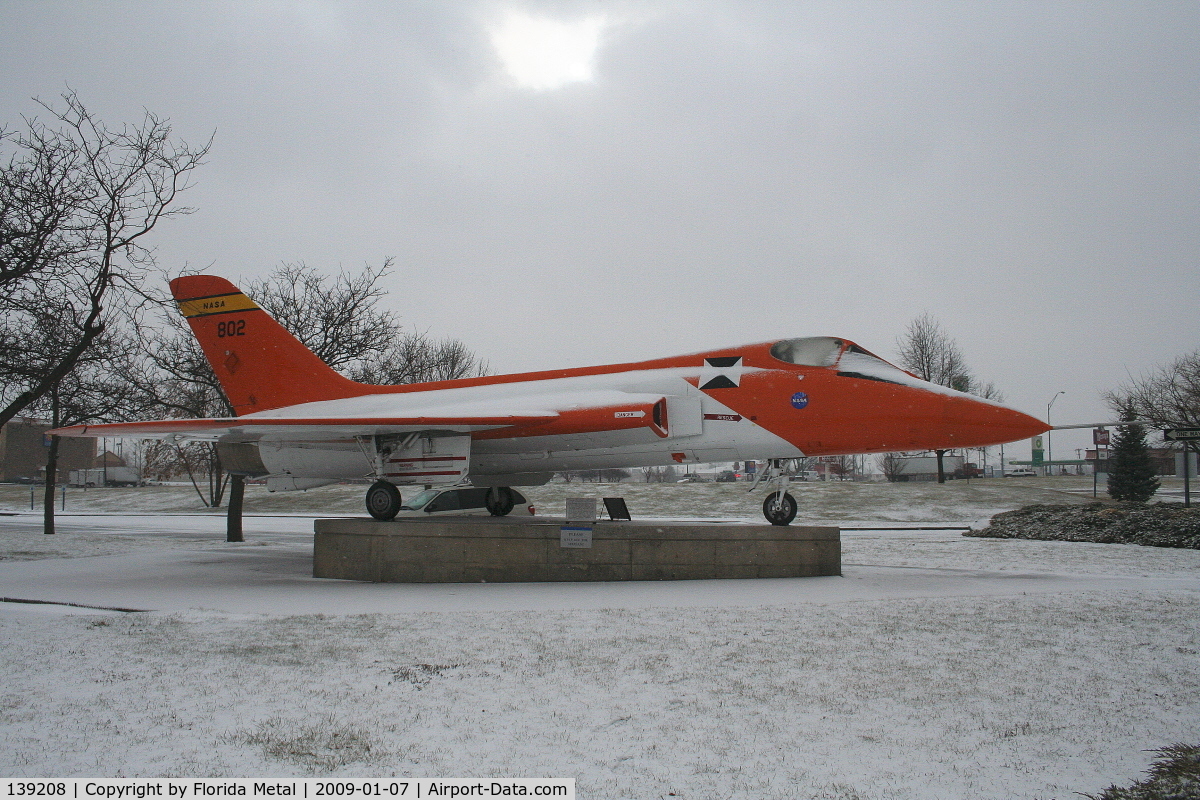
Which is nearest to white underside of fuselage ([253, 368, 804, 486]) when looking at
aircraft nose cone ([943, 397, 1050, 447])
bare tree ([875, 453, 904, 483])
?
aircraft nose cone ([943, 397, 1050, 447])

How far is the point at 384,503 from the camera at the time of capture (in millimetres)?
11078

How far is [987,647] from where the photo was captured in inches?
212

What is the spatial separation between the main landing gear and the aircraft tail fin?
24.8ft

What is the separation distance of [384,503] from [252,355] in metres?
4.55

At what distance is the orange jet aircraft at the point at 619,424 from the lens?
385 inches

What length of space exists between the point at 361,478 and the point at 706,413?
6106 millimetres

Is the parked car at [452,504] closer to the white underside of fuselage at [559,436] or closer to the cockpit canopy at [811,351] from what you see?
the white underside of fuselage at [559,436]

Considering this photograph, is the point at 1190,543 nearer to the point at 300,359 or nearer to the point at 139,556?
the point at 300,359

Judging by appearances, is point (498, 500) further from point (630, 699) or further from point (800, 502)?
point (800, 502)

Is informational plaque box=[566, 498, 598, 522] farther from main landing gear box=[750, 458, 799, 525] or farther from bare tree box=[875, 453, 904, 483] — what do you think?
bare tree box=[875, 453, 904, 483]

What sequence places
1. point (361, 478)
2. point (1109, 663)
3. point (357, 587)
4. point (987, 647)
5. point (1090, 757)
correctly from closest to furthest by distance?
point (1090, 757)
point (1109, 663)
point (987, 647)
point (357, 587)
point (361, 478)

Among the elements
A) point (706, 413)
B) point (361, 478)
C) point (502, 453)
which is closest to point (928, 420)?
point (706, 413)

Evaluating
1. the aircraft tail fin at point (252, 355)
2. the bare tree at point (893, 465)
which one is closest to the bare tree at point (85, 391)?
the aircraft tail fin at point (252, 355)

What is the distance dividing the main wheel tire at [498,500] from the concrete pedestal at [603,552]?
11.3ft
